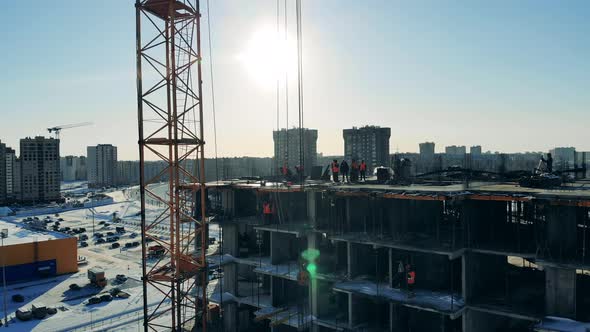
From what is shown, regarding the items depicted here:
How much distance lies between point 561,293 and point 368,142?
9474cm

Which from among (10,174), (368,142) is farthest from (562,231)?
(10,174)

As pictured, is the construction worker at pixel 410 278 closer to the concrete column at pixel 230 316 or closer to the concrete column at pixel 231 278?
the concrete column at pixel 231 278

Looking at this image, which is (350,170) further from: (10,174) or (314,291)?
(10,174)

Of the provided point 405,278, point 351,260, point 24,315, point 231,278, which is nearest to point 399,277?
point 405,278

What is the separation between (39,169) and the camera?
128500 millimetres

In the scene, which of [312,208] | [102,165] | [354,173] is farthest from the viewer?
[102,165]

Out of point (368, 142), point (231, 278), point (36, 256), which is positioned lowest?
point (36, 256)

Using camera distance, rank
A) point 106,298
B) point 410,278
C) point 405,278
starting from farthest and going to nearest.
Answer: point 106,298
point 405,278
point 410,278

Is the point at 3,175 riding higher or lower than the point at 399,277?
higher

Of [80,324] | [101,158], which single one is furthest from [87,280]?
[101,158]

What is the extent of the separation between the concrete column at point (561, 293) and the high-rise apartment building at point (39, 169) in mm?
138481

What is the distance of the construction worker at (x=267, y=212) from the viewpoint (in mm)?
25766

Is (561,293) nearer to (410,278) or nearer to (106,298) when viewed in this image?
(410,278)

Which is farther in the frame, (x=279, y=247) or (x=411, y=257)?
(x=279, y=247)
